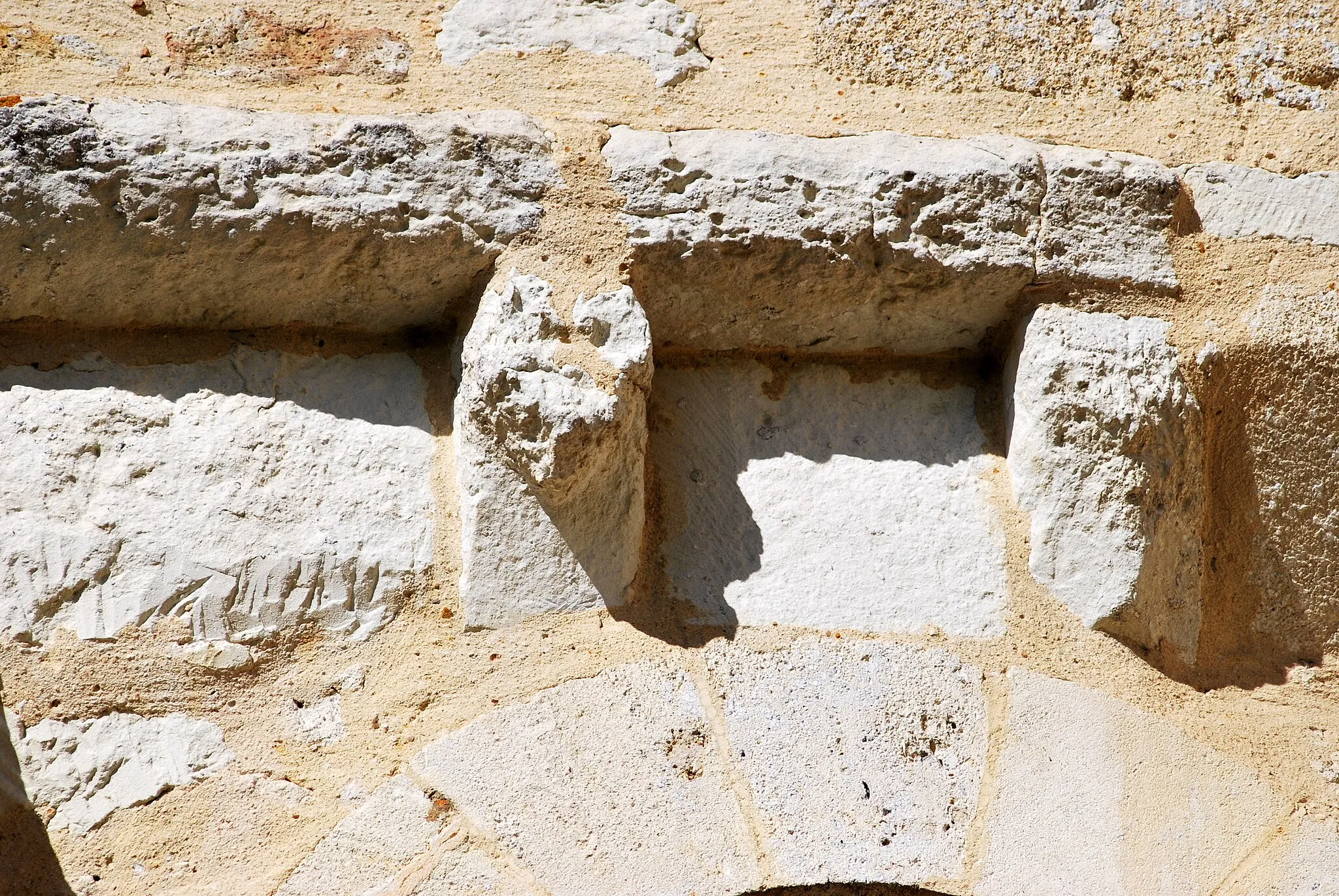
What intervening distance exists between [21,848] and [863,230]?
131 cm

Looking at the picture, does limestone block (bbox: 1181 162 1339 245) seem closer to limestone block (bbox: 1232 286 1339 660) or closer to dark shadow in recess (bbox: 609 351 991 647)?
limestone block (bbox: 1232 286 1339 660)

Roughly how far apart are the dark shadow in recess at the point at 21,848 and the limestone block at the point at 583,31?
1.15 metres

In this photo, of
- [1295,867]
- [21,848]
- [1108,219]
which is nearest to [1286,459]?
[1108,219]

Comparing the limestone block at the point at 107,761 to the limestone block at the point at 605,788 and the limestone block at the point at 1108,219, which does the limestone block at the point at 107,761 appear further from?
the limestone block at the point at 1108,219

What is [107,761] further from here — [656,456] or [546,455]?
[656,456]

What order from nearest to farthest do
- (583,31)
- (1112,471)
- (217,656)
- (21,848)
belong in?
(21,848)
(217,656)
(1112,471)
(583,31)

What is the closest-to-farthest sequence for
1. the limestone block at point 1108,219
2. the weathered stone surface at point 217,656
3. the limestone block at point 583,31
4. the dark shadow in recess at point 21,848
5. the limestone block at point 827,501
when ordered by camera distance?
the dark shadow in recess at point 21,848
the weathered stone surface at point 217,656
the limestone block at point 827,501
the limestone block at point 1108,219
the limestone block at point 583,31

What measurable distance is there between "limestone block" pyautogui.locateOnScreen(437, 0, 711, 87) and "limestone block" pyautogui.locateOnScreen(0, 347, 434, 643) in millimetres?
575

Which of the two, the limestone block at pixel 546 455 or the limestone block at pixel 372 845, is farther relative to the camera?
the limestone block at pixel 546 455

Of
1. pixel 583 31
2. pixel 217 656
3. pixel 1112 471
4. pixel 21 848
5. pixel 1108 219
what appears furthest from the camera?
pixel 583 31

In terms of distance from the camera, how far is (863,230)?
171cm

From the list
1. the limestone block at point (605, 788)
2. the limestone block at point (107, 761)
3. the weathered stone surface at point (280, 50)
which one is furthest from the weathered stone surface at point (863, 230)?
the limestone block at point (107, 761)

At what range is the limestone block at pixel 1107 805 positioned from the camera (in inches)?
58.6

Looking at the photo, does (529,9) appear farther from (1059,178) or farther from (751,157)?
(1059,178)
